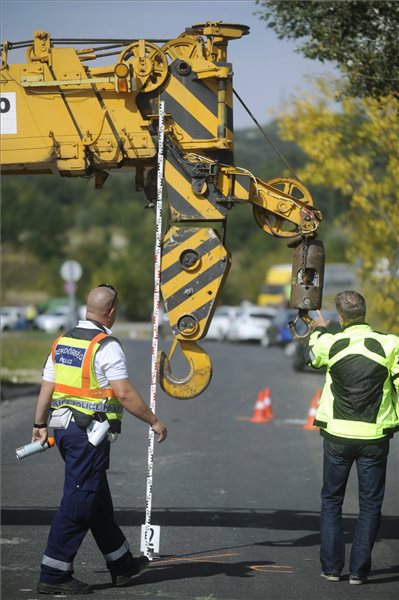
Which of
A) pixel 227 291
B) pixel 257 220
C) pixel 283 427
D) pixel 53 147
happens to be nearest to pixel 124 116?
pixel 53 147

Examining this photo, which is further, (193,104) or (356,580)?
(193,104)

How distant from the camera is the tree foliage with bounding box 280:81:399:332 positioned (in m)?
22.1

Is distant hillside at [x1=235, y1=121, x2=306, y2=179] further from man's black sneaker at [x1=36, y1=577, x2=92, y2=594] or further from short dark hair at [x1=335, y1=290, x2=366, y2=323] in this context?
man's black sneaker at [x1=36, y1=577, x2=92, y2=594]

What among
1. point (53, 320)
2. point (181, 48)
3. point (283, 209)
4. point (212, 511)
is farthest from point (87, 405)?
point (53, 320)

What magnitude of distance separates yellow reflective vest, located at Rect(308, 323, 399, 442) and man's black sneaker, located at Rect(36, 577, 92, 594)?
1.96 m

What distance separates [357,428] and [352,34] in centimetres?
627

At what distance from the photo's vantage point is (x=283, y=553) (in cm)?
905

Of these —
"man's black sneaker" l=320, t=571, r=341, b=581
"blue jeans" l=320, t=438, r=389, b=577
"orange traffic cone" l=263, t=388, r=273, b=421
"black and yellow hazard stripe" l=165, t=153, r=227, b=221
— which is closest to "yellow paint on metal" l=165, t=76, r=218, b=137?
"black and yellow hazard stripe" l=165, t=153, r=227, b=221

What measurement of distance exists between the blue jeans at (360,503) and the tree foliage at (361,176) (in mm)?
12837

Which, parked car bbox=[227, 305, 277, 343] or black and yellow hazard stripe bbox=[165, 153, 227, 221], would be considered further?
parked car bbox=[227, 305, 277, 343]

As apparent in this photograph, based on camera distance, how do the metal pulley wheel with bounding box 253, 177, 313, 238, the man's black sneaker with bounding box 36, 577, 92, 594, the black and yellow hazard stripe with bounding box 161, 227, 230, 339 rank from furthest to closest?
the metal pulley wheel with bounding box 253, 177, 313, 238
the black and yellow hazard stripe with bounding box 161, 227, 230, 339
the man's black sneaker with bounding box 36, 577, 92, 594

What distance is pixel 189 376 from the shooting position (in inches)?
339

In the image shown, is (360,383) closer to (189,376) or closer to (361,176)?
(189,376)

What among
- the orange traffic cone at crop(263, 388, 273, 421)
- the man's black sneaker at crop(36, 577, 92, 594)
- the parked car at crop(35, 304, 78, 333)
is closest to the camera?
the man's black sneaker at crop(36, 577, 92, 594)
